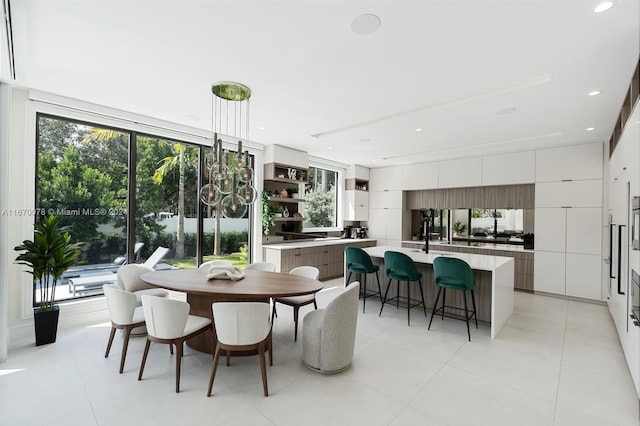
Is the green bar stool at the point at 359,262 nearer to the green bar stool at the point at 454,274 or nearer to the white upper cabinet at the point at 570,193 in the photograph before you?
the green bar stool at the point at 454,274

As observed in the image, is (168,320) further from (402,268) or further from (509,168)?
(509,168)

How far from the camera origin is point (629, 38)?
7.57 ft

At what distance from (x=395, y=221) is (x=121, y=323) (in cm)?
640

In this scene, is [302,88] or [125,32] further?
[302,88]

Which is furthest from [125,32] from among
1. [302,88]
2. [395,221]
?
[395,221]

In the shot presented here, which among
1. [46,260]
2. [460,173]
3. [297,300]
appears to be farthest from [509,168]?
[46,260]

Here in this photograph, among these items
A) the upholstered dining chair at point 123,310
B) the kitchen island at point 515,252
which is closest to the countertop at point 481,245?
the kitchen island at point 515,252

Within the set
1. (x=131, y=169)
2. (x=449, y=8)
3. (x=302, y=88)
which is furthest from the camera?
(x=131, y=169)

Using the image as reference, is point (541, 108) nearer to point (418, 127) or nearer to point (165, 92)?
point (418, 127)

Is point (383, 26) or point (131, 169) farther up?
point (383, 26)

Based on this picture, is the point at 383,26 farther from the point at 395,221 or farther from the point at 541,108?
the point at 395,221

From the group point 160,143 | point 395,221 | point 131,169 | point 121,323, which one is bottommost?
point 121,323

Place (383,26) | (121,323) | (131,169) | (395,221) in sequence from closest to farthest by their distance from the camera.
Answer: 1. (383,26)
2. (121,323)
3. (131,169)
4. (395,221)

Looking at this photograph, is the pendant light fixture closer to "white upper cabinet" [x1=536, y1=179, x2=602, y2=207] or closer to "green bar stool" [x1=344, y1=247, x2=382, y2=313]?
"green bar stool" [x1=344, y1=247, x2=382, y2=313]
